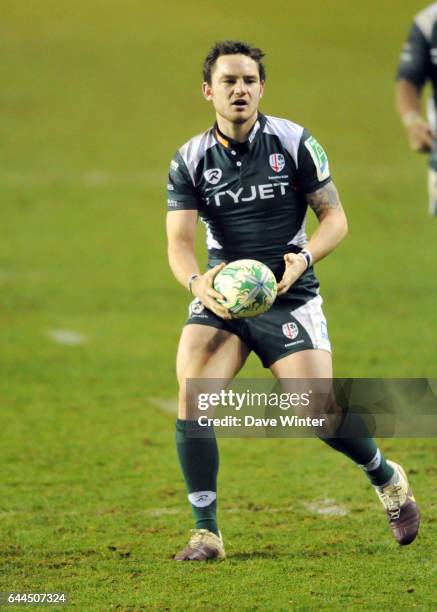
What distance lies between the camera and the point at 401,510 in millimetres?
6363

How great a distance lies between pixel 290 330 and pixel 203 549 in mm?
1179

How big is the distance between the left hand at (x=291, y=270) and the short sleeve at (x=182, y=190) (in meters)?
0.60

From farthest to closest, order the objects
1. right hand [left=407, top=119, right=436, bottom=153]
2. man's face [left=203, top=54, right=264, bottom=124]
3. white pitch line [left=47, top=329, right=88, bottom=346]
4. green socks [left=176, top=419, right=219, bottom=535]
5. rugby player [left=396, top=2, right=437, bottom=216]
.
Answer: white pitch line [left=47, top=329, right=88, bottom=346], rugby player [left=396, top=2, right=437, bottom=216], right hand [left=407, top=119, right=436, bottom=153], green socks [left=176, top=419, right=219, bottom=535], man's face [left=203, top=54, right=264, bottom=124]

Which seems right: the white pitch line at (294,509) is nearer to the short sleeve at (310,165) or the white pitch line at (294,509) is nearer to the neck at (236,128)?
the short sleeve at (310,165)

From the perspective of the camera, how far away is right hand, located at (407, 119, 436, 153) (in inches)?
350

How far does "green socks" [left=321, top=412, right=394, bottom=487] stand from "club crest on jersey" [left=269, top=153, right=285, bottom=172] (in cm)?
130

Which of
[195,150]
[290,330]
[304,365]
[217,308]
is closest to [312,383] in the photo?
[304,365]

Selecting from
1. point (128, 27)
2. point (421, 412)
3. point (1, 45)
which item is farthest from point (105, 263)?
point (128, 27)

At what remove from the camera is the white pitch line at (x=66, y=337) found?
13047 mm

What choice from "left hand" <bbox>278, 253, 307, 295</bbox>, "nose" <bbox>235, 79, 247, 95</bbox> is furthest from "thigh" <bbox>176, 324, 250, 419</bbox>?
"nose" <bbox>235, 79, 247, 95</bbox>

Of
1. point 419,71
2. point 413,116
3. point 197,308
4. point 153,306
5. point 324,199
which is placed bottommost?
point 153,306

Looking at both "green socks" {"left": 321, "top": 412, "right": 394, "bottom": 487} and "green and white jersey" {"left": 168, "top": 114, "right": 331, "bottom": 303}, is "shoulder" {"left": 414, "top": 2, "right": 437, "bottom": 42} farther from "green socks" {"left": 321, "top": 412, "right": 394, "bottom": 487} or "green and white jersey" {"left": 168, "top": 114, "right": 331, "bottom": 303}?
"green socks" {"left": 321, "top": 412, "right": 394, "bottom": 487}

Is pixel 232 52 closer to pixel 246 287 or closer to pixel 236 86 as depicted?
pixel 236 86

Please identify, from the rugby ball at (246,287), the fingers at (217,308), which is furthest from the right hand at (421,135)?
the fingers at (217,308)
